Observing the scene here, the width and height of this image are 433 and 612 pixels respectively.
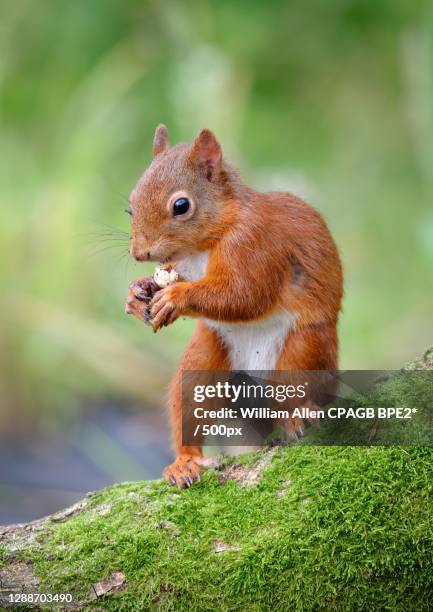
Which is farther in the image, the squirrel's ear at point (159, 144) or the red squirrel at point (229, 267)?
the squirrel's ear at point (159, 144)

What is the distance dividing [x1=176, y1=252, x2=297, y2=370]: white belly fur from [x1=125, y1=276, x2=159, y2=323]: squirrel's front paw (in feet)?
0.53

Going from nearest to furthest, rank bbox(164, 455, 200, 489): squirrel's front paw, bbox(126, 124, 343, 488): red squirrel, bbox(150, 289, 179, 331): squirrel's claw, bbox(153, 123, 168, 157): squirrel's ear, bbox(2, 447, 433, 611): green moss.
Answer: bbox(2, 447, 433, 611): green moss < bbox(164, 455, 200, 489): squirrel's front paw < bbox(150, 289, 179, 331): squirrel's claw < bbox(126, 124, 343, 488): red squirrel < bbox(153, 123, 168, 157): squirrel's ear

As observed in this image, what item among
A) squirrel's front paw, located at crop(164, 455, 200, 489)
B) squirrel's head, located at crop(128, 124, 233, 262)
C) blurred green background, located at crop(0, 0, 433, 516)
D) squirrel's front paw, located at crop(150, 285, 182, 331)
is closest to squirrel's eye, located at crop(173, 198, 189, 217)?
squirrel's head, located at crop(128, 124, 233, 262)

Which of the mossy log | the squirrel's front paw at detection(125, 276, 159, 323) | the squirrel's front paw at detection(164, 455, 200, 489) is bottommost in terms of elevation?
the mossy log

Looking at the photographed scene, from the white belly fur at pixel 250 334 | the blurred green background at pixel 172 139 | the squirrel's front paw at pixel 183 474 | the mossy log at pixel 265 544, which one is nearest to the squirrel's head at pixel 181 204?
the white belly fur at pixel 250 334

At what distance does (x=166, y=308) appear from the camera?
3572 millimetres

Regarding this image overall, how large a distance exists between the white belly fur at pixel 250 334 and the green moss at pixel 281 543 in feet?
2.66

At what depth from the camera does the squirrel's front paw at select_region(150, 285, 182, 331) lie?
11.7 ft

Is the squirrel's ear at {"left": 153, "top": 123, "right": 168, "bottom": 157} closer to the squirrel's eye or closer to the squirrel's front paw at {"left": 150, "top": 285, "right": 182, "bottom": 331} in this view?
the squirrel's eye

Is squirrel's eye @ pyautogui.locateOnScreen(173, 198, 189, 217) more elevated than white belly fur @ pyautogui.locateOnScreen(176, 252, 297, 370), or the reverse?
squirrel's eye @ pyautogui.locateOnScreen(173, 198, 189, 217)

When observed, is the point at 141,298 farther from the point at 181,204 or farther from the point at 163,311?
the point at 181,204

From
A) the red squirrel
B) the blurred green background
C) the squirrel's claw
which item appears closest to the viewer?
the squirrel's claw

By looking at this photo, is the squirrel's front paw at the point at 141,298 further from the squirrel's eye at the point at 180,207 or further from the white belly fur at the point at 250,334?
the squirrel's eye at the point at 180,207

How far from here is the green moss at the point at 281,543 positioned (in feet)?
8.64
